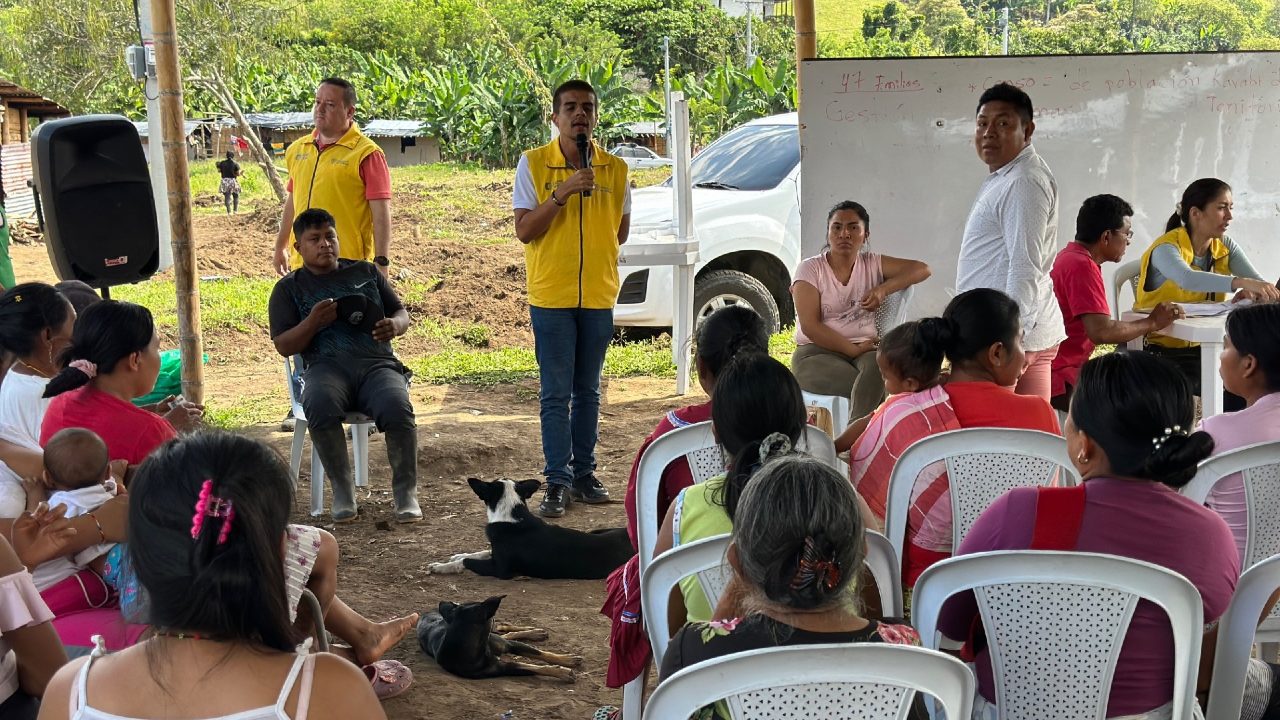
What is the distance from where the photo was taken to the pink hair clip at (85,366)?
3303 mm

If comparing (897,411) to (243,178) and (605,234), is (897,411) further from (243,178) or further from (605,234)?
(243,178)

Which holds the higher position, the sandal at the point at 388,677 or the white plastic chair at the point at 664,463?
the white plastic chair at the point at 664,463

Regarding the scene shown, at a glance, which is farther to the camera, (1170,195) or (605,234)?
(1170,195)

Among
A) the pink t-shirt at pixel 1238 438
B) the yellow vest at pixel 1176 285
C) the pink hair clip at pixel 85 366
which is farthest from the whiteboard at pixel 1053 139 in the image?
the pink hair clip at pixel 85 366

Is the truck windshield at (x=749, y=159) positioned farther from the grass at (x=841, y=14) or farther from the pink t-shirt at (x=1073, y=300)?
the grass at (x=841, y=14)

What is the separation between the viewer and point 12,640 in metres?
2.28

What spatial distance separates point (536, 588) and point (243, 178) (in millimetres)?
21265

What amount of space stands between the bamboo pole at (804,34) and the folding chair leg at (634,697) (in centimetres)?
422

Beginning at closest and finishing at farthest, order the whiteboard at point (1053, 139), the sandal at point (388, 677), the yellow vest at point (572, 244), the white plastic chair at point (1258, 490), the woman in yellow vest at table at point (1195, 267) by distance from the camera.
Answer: the white plastic chair at point (1258, 490) < the sandal at point (388, 677) < the yellow vest at point (572, 244) < the woman in yellow vest at table at point (1195, 267) < the whiteboard at point (1053, 139)

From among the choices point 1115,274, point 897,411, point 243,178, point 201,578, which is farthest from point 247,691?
point 243,178

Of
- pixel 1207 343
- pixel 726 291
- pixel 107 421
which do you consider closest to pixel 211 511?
pixel 107 421

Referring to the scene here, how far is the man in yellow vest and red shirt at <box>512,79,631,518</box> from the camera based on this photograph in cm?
504

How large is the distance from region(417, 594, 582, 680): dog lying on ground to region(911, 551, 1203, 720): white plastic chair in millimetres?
1690

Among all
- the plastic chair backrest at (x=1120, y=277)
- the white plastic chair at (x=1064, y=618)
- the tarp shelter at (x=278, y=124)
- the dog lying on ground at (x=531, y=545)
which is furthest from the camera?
the tarp shelter at (x=278, y=124)
